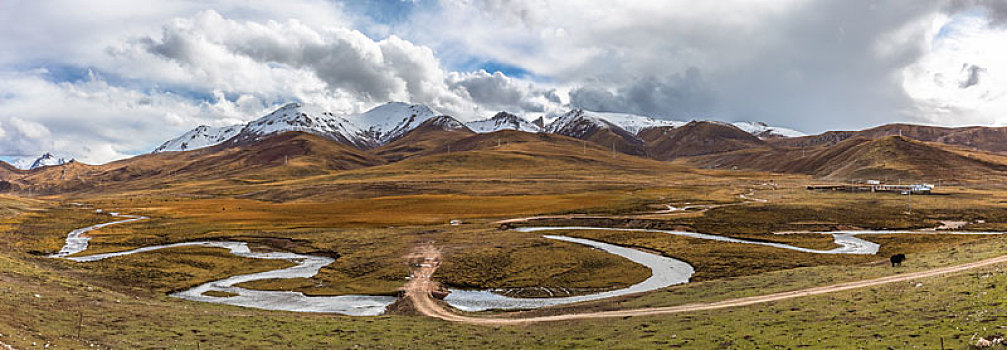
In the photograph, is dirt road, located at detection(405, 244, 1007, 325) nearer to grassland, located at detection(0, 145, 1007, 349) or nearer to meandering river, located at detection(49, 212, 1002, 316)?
grassland, located at detection(0, 145, 1007, 349)

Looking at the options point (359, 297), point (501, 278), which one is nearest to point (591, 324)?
point (501, 278)

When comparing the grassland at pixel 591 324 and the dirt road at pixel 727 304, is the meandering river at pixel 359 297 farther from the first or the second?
the dirt road at pixel 727 304

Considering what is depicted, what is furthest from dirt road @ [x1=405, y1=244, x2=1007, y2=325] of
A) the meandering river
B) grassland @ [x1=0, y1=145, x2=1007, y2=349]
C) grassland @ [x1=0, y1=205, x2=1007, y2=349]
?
the meandering river

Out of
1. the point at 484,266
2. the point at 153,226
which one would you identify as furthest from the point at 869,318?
the point at 153,226

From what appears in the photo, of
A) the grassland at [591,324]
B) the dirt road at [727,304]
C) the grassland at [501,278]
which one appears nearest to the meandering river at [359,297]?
the grassland at [501,278]

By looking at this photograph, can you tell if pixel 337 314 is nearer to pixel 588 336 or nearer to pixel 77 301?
pixel 77 301

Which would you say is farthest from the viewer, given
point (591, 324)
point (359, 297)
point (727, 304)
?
point (359, 297)

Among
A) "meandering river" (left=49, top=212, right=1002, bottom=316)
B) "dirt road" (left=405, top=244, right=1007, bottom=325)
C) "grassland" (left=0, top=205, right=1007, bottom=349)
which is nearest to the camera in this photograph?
"grassland" (left=0, top=205, right=1007, bottom=349)

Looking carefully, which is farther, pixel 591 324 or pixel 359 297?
pixel 359 297

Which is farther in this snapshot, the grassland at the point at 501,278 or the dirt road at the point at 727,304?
the dirt road at the point at 727,304

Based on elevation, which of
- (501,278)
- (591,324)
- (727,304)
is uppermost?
(727,304)

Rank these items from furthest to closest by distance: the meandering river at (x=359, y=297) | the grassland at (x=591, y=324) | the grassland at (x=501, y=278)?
the meandering river at (x=359, y=297) → the grassland at (x=501, y=278) → the grassland at (x=591, y=324)

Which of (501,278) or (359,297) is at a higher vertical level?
(501,278)

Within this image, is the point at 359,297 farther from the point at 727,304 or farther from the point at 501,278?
the point at 727,304
